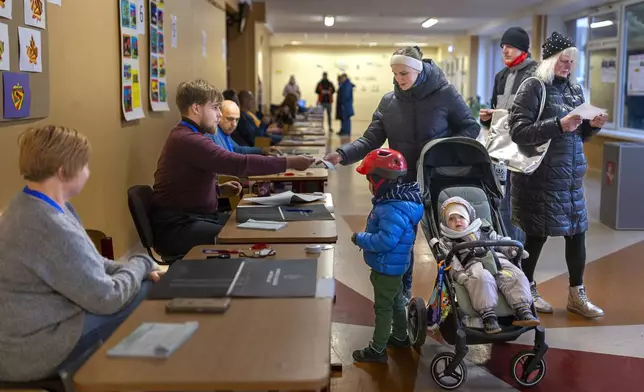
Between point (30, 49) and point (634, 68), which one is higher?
point (634, 68)

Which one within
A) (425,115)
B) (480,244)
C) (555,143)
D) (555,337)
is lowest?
(555,337)

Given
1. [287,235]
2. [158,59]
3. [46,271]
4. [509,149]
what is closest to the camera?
[46,271]

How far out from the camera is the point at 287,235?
2795 mm

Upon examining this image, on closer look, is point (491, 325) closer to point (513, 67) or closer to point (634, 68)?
point (513, 67)

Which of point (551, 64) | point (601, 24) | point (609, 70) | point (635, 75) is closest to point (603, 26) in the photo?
point (601, 24)

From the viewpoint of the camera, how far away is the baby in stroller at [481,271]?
286 centimetres

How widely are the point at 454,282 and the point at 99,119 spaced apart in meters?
2.55

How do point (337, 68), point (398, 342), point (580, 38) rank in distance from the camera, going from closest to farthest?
point (398, 342) < point (580, 38) < point (337, 68)

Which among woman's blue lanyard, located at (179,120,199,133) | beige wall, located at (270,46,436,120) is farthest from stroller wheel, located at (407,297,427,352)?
beige wall, located at (270,46,436,120)

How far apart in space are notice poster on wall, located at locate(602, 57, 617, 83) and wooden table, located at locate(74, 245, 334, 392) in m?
10.1

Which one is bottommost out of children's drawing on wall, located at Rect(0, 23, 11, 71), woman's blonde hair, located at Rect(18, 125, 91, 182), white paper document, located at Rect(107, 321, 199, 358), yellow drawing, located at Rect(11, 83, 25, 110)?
white paper document, located at Rect(107, 321, 199, 358)

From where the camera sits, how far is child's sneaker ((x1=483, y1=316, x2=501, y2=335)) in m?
2.83

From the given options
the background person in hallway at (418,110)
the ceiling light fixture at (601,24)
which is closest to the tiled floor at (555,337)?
the background person in hallway at (418,110)

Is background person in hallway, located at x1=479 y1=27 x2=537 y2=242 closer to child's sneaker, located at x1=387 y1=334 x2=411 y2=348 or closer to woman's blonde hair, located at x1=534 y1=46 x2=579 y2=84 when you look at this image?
woman's blonde hair, located at x1=534 y1=46 x2=579 y2=84
